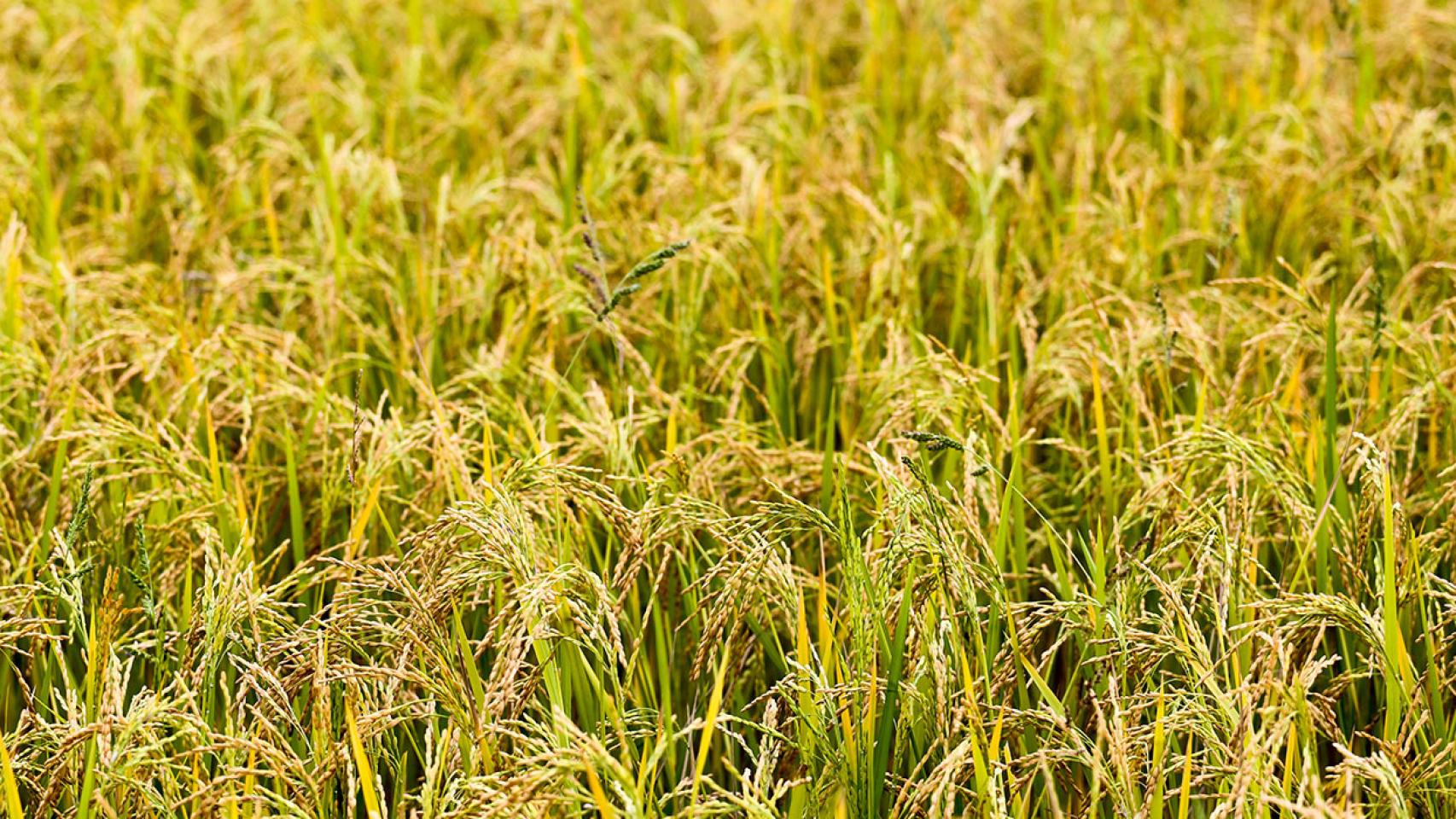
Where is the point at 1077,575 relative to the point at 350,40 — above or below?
below

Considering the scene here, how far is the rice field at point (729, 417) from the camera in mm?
1637

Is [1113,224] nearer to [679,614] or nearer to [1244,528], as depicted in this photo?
[1244,528]

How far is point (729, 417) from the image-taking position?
231 cm

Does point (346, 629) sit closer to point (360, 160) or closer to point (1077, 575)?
point (1077, 575)

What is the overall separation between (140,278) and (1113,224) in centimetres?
188

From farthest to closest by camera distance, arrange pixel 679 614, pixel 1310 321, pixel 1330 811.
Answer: pixel 1310 321 → pixel 679 614 → pixel 1330 811

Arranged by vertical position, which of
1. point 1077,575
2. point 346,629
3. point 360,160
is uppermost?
point 360,160

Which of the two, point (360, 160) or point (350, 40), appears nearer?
point (360, 160)

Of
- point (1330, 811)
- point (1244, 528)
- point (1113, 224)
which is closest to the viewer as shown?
point (1330, 811)

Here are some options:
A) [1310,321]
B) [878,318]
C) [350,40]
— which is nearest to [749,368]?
[878,318]

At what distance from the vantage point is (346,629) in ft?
5.71

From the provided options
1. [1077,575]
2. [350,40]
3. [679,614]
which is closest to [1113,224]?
[1077,575]

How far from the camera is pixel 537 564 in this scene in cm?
173

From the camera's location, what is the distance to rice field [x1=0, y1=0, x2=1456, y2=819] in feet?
5.37
